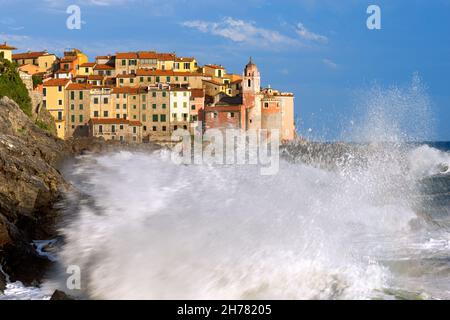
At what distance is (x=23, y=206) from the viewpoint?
23656 millimetres

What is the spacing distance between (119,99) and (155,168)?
49258mm

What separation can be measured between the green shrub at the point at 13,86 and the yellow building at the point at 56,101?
594 inches

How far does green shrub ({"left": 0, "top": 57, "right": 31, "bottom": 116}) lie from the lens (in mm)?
56469

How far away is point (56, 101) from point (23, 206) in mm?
54547

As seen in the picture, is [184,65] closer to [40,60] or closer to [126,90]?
[126,90]

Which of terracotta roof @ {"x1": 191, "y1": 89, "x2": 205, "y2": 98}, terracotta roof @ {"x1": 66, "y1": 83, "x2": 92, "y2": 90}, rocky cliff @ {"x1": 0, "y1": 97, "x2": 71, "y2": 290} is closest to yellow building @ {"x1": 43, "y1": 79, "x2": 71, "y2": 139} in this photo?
terracotta roof @ {"x1": 66, "y1": 83, "x2": 92, "y2": 90}

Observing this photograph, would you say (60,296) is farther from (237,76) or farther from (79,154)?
(237,76)

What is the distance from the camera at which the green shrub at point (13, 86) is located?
5647cm

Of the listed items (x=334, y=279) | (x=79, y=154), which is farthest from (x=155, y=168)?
(x=79, y=154)

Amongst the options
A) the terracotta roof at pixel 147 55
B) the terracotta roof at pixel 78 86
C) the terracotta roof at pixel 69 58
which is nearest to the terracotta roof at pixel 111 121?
the terracotta roof at pixel 78 86

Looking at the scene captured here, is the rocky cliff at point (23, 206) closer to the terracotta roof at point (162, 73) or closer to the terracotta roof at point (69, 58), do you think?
the terracotta roof at point (162, 73)

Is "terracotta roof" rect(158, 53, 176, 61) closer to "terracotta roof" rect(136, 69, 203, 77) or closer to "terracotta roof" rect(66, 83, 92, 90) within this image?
"terracotta roof" rect(136, 69, 203, 77)

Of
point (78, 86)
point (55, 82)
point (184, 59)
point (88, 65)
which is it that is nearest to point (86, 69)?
point (88, 65)
